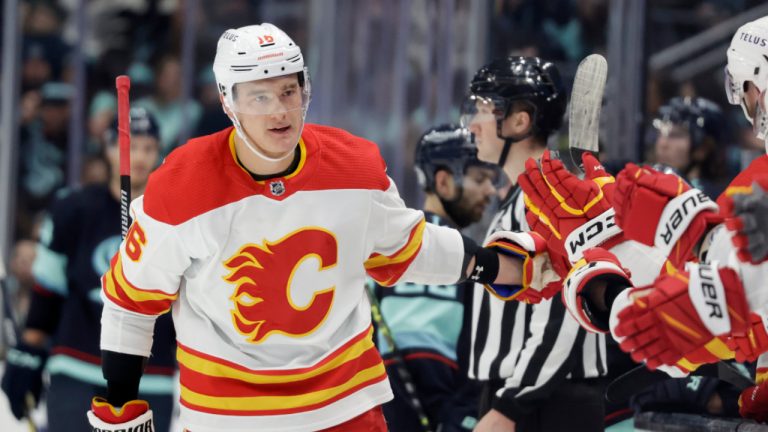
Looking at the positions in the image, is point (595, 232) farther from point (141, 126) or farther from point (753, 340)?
point (141, 126)

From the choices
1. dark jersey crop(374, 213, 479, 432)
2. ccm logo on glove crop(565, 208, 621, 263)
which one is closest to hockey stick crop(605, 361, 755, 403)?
ccm logo on glove crop(565, 208, 621, 263)

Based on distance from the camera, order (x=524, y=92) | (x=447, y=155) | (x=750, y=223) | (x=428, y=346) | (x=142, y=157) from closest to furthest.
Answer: (x=750, y=223)
(x=524, y=92)
(x=428, y=346)
(x=447, y=155)
(x=142, y=157)

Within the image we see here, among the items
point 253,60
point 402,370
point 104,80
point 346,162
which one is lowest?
point 104,80

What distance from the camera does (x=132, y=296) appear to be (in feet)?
9.18

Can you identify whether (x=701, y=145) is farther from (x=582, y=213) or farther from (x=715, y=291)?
(x=715, y=291)

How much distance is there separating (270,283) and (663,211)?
0.80m

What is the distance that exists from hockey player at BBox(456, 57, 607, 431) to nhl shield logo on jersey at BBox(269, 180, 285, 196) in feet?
1.94

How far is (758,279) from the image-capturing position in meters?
2.38

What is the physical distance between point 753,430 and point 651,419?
0.48 m

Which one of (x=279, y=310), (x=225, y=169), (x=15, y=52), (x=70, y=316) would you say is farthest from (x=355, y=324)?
(x=15, y=52)

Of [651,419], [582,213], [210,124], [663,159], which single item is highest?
[582,213]

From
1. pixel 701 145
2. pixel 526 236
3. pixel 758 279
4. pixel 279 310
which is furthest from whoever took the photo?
pixel 701 145

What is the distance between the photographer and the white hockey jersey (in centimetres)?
275

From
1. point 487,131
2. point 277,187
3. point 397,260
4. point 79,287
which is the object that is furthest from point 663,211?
point 79,287
